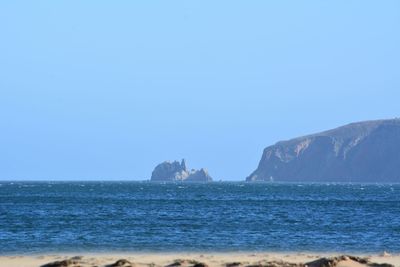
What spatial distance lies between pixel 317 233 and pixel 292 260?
49.9 ft

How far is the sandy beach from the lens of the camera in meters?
28.5

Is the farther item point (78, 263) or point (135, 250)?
point (135, 250)

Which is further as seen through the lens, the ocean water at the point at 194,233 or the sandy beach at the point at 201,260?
the ocean water at the point at 194,233

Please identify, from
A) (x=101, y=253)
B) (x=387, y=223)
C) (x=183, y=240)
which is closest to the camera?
(x=101, y=253)

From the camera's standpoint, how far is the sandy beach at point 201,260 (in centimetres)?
2852

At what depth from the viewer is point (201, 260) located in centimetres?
3228

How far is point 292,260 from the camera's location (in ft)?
106

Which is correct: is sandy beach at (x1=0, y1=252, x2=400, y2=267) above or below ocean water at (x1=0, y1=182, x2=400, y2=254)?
below

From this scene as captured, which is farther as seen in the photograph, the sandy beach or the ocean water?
the ocean water

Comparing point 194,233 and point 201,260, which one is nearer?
point 201,260

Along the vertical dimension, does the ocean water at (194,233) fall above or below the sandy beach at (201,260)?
above

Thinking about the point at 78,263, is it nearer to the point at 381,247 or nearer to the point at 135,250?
the point at 135,250

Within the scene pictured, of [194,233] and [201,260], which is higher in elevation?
[194,233]

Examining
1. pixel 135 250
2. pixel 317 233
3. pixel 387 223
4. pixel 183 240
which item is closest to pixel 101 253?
pixel 135 250
